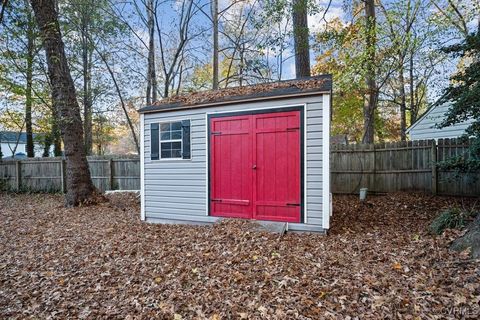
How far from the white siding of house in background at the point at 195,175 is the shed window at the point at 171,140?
0.37 ft

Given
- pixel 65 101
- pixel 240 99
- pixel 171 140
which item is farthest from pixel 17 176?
pixel 240 99

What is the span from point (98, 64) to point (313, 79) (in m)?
10.2

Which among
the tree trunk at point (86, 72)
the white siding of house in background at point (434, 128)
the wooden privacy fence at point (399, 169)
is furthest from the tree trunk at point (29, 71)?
the white siding of house in background at point (434, 128)

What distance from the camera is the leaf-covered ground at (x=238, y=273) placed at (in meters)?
2.64

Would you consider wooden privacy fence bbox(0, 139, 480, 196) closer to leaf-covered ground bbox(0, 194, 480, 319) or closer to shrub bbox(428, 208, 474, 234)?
shrub bbox(428, 208, 474, 234)

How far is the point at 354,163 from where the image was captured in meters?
8.59

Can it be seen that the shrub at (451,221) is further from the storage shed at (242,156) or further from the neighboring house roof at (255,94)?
the neighboring house roof at (255,94)

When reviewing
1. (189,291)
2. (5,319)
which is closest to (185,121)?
(189,291)

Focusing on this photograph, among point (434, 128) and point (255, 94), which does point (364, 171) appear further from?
point (255, 94)

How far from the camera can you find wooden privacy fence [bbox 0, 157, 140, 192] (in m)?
10.9

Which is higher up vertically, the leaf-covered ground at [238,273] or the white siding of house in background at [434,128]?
the white siding of house in background at [434,128]

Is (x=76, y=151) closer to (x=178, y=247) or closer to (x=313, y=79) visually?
(x=178, y=247)

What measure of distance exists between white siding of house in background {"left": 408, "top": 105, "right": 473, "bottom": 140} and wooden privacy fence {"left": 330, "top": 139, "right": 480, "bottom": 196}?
2.01m

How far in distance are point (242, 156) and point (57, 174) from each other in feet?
31.9
